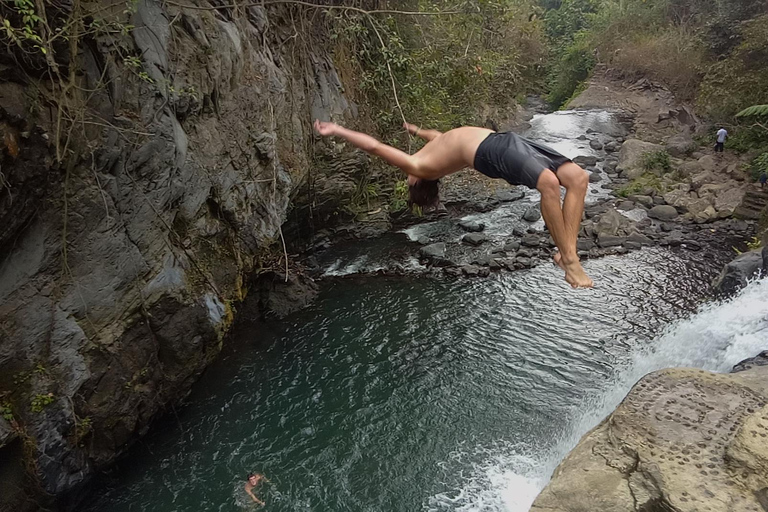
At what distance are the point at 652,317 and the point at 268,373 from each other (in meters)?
6.68

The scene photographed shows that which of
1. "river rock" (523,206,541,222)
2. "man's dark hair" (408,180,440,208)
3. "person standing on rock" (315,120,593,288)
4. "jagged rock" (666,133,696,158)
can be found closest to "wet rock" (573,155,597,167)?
"jagged rock" (666,133,696,158)

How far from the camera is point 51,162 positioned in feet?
16.1

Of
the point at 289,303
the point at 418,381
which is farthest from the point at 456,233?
the point at 418,381

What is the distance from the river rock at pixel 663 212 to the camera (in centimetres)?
1293

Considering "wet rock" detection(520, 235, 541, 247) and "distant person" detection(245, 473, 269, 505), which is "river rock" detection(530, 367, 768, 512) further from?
"wet rock" detection(520, 235, 541, 247)

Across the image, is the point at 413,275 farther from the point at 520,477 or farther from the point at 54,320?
the point at 54,320

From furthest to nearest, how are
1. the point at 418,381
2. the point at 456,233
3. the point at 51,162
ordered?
the point at 456,233 → the point at 418,381 → the point at 51,162

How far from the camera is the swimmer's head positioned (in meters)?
4.14

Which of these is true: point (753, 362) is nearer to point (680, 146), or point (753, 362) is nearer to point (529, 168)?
point (529, 168)

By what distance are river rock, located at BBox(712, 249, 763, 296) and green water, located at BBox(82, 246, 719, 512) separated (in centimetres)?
62

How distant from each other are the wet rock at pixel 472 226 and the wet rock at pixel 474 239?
14.9 inches

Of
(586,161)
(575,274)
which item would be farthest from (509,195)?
(575,274)

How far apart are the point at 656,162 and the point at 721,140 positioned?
1734 millimetres

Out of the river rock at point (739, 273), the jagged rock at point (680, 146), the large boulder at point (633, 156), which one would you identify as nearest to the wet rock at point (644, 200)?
the large boulder at point (633, 156)
